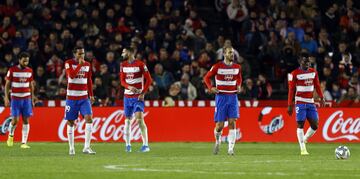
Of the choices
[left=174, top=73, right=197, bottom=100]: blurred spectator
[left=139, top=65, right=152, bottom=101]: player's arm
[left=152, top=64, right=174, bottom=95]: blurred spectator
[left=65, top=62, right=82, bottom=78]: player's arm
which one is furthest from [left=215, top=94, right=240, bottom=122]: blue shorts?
[left=152, top=64, right=174, bottom=95]: blurred spectator

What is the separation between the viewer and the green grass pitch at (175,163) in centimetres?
1552

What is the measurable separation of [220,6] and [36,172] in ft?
73.1

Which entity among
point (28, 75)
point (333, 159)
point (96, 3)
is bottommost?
point (333, 159)

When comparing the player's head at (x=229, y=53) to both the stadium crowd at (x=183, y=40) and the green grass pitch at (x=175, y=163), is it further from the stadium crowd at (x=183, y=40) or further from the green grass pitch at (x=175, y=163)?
the stadium crowd at (x=183, y=40)

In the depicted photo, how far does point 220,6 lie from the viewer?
37.4 m

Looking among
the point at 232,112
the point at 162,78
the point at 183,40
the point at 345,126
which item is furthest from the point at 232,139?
the point at 183,40

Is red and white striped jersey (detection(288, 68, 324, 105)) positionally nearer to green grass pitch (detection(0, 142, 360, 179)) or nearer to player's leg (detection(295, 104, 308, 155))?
player's leg (detection(295, 104, 308, 155))

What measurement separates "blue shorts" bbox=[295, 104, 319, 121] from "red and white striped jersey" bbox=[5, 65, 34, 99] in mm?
7268

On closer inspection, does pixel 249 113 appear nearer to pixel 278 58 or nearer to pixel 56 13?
pixel 278 58

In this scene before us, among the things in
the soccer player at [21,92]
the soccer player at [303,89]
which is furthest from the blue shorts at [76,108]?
the soccer player at [303,89]

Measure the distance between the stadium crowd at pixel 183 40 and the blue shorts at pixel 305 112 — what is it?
28.7 ft

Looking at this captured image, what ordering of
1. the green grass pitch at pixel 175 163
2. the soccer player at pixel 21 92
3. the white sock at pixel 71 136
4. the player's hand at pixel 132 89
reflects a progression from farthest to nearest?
the soccer player at pixel 21 92 → the player's hand at pixel 132 89 → the white sock at pixel 71 136 → the green grass pitch at pixel 175 163

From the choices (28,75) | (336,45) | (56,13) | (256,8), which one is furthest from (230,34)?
(28,75)

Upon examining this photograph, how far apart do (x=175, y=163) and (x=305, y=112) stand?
480cm
